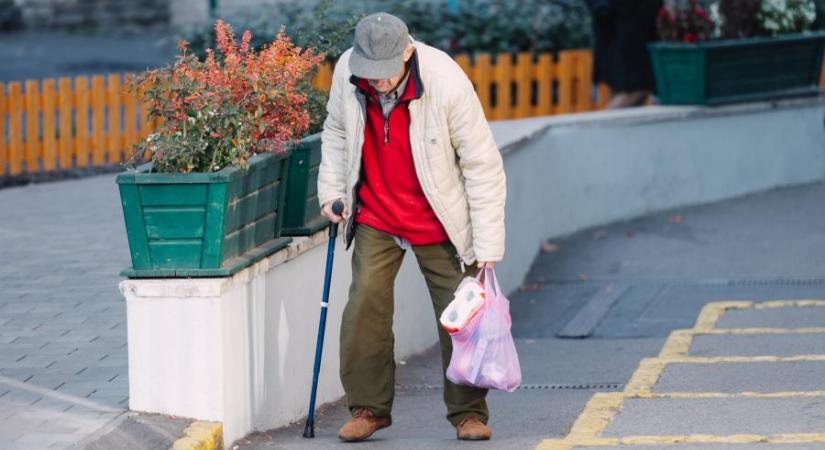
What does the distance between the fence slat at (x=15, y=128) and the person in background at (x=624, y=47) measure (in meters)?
4.83

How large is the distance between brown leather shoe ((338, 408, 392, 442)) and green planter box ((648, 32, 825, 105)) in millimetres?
7712

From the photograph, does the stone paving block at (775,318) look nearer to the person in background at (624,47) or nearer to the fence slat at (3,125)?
the person in background at (624,47)

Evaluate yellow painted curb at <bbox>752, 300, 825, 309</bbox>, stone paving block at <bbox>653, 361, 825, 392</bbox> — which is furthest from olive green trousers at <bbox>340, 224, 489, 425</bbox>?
yellow painted curb at <bbox>752, 300, 825, 309</bbox>

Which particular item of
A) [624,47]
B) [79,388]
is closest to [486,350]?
[79,388]

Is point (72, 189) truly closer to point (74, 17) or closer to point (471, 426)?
point (471, 426)

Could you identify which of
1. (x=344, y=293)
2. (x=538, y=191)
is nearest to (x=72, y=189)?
(x=538, y=191)

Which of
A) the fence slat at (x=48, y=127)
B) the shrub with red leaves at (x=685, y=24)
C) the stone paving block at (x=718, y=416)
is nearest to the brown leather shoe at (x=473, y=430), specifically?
the stone paving block at (x=718, y=416)

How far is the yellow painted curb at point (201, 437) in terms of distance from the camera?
19.1 ft

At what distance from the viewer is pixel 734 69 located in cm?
1377

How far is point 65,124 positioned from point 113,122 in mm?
495

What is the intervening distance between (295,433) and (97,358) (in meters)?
0.98

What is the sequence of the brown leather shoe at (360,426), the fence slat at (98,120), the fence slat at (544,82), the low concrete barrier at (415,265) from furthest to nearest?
the fence slat at (544,82), the fence slat at (98,120), the brown leather shoe at (360,426), the low concrete barrier at (415,265)

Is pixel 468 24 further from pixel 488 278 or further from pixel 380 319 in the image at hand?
pixel 488 278

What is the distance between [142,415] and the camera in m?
6.12
